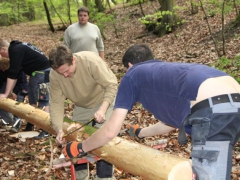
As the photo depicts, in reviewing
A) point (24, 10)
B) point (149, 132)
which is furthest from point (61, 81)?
point (24, 10)

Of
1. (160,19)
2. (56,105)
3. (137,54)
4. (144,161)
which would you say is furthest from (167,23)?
(144,161)

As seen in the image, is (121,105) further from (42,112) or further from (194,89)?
(42,112)

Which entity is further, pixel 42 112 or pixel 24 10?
pixel 24 10

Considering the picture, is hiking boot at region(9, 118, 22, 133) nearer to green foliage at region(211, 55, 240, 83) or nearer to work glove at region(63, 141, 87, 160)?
work glove at region(63, 141, 87, 160)

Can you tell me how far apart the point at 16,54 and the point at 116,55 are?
7067 millimetres

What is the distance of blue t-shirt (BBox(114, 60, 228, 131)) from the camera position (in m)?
2.22

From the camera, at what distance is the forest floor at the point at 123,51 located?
434cm

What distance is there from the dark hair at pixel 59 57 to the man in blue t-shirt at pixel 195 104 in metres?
1.04

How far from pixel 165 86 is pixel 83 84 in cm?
161

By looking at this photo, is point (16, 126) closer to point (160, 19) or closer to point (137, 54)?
point (137, 54)

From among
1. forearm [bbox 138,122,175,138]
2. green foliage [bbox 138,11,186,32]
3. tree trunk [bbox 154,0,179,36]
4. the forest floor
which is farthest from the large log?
tree trunk [bbox 154,0,179,36]

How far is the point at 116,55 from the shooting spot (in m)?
11.8

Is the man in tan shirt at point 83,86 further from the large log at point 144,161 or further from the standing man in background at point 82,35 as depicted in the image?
the standing man in background at point 82,35

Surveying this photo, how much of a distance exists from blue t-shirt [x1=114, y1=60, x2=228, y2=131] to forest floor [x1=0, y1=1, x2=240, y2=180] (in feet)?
5.61
